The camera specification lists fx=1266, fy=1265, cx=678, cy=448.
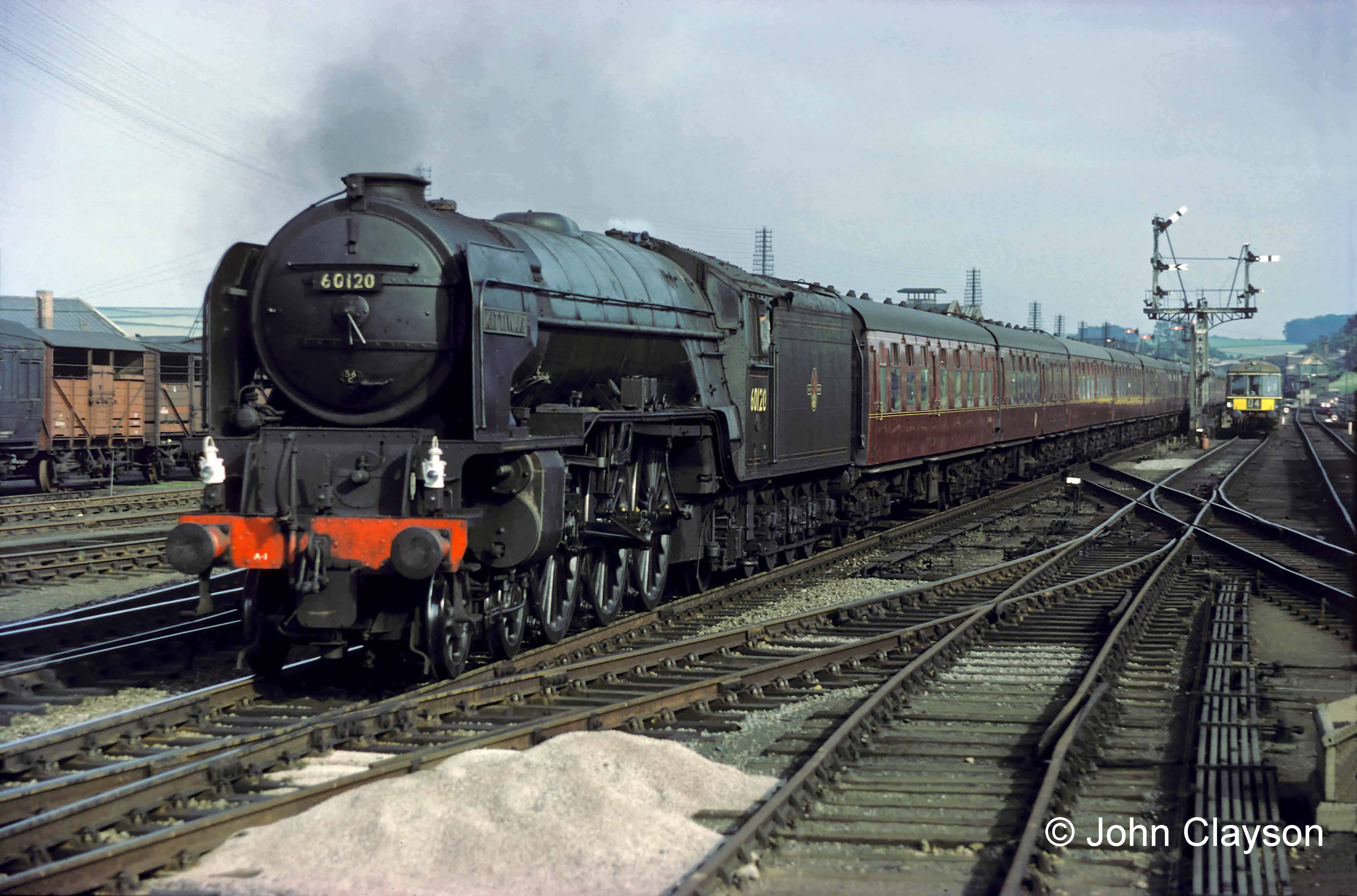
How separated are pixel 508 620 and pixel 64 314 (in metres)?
49.6

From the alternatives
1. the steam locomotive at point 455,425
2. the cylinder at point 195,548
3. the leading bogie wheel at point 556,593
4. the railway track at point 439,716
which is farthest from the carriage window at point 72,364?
the cylinder at point 195,548

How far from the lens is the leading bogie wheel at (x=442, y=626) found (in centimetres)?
830

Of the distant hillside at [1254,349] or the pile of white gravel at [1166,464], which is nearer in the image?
the pile of white gravel at [1166,464]

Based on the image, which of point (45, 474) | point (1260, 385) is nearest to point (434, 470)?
point (45, 474)

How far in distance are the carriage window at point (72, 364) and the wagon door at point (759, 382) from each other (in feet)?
60.0

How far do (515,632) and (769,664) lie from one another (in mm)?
1914

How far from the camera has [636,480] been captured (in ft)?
36.6

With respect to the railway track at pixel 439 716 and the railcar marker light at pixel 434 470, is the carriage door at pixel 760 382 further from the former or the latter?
the railcar marker light at pixel 434 470

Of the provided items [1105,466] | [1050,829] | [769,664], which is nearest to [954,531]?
[769,664]

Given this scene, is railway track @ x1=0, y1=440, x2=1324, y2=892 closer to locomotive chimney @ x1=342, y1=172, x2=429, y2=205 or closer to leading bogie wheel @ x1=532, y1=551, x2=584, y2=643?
leading bogie wheel @ x1=532, y1=551, x2=584, y2=643

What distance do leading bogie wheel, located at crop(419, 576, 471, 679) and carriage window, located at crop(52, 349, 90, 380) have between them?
21008 millimetres

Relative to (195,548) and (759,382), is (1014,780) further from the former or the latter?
(759,382)

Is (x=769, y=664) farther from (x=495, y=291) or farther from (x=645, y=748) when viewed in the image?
(x=495, y=291)

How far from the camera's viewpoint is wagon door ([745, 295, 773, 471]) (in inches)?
527
